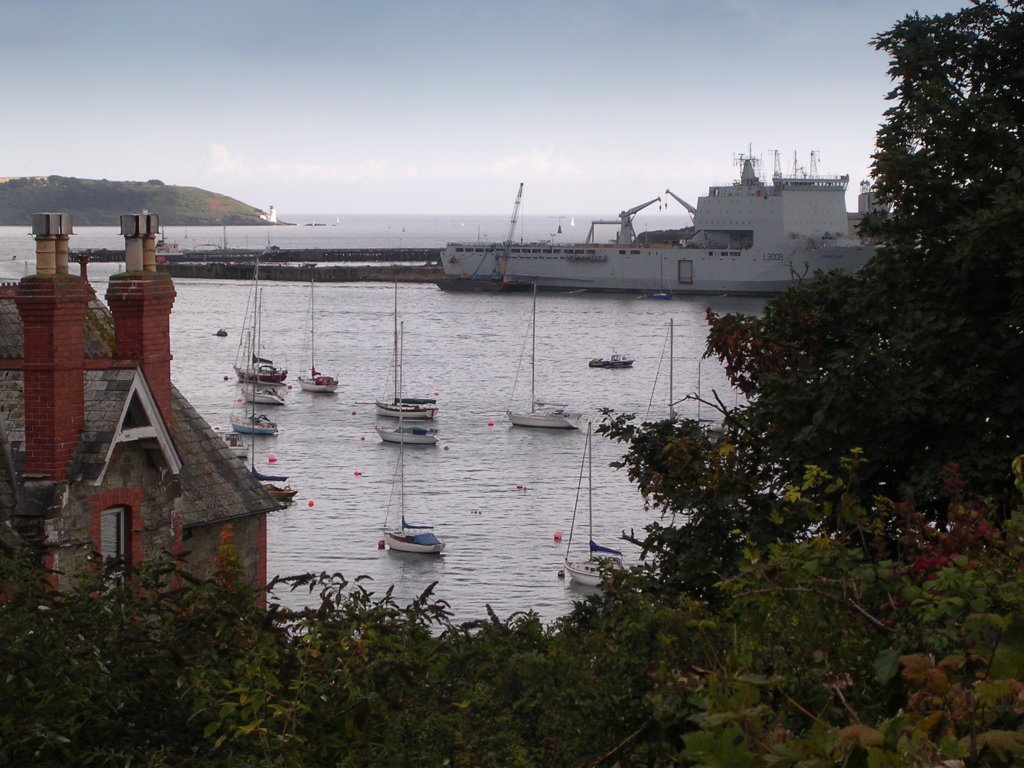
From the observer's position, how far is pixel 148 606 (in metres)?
6.82

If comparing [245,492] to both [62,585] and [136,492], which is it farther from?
[62,585]

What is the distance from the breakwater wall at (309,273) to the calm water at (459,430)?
98.4ft

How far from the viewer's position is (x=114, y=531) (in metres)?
10.2

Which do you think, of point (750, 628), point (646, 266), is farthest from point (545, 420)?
point (646, 266)

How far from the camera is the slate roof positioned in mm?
9719

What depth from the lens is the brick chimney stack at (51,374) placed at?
31.4 ft

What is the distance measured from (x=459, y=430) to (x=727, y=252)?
250 ft

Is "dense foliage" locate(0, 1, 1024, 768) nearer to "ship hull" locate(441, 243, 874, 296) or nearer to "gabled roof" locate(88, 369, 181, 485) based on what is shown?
"gabled roof" locate(88, 369, 181, 485)

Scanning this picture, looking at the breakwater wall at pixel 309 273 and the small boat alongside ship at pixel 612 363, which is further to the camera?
the breakwater wall at pixel 309 273

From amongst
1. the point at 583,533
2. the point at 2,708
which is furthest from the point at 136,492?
the point at 583,533

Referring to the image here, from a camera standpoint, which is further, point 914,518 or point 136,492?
point 136,492

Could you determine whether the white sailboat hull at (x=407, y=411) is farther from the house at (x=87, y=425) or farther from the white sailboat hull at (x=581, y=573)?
the house at (x=87, y=425)

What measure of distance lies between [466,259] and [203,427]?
424 feet

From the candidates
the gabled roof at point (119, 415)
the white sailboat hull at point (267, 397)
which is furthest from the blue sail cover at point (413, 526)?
the white sailboat hull at point (267, 397)
